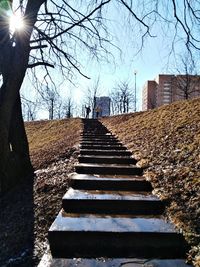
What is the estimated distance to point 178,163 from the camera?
5961 millimetres

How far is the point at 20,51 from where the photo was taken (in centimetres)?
701

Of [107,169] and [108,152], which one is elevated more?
[108,152]

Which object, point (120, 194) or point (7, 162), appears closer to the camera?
point (120, 194)

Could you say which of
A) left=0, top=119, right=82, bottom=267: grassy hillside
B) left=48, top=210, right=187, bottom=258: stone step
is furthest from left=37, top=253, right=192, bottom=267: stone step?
left=0, top=119, right=82, bottom=267: grassy hillside

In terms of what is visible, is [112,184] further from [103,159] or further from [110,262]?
[110,262]

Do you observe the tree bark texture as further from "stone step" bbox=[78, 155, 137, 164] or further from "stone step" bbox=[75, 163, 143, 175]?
"stone step" bbox=[75, 163, 143, 175]

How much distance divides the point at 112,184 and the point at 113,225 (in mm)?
1622

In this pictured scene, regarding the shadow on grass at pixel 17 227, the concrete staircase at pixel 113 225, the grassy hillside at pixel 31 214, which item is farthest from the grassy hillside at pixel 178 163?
the shadow on grass at pixel 17 227

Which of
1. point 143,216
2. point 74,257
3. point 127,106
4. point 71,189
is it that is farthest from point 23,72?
point 127,106

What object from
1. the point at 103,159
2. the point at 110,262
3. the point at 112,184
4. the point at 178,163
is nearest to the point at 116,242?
the point at 110,262

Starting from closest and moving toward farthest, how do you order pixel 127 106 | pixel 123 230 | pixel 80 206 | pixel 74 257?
pixel 74 257, pixel 123 230, pixel 80 206, pixel 127 106

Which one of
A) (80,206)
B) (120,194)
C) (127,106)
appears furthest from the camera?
(127,106)

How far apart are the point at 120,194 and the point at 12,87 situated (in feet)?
10.6

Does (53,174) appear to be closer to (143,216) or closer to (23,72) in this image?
(23,72)
